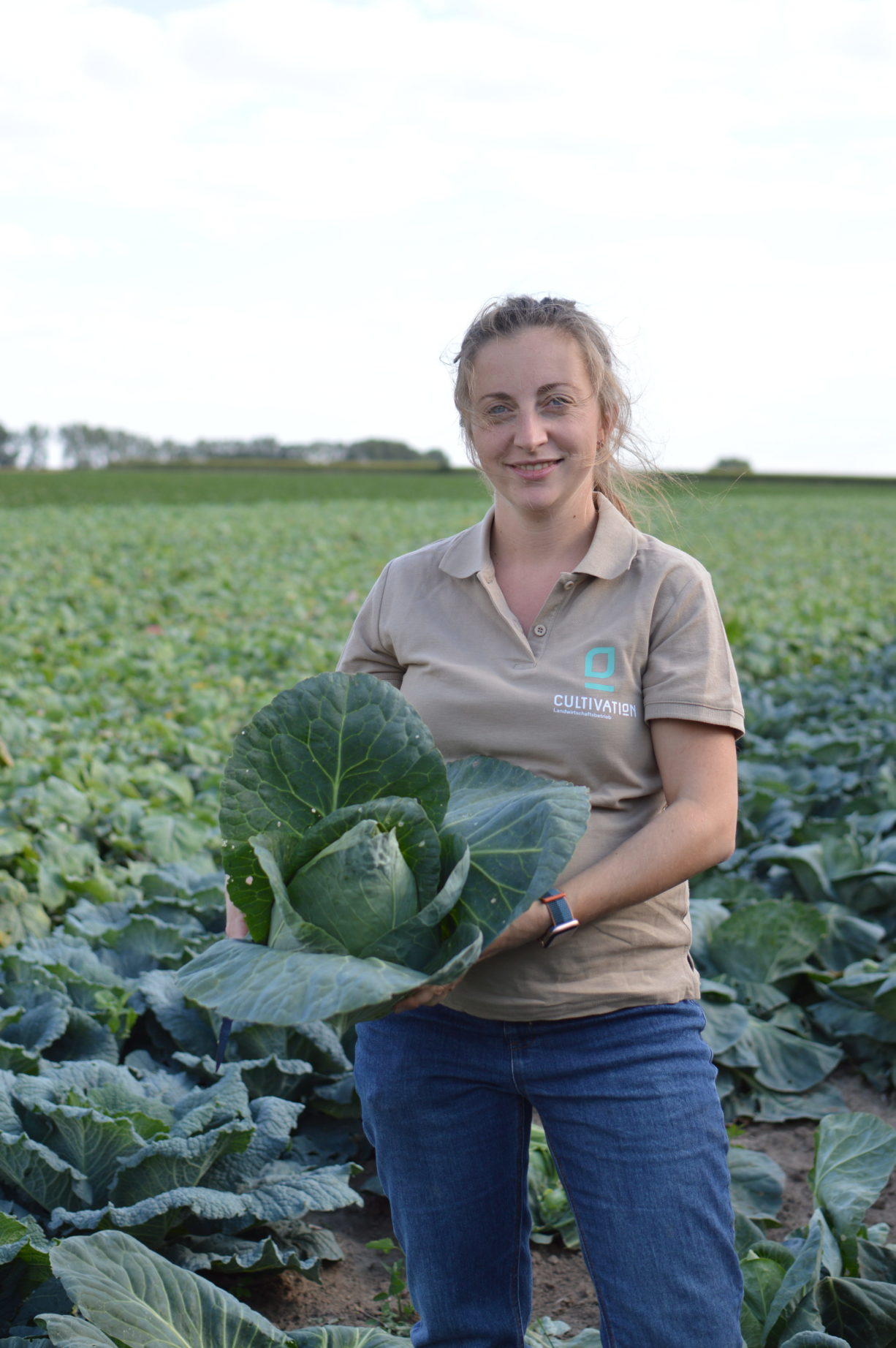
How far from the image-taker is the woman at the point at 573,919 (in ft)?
5.47

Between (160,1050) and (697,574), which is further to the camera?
(160,1050)

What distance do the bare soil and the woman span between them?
603mm

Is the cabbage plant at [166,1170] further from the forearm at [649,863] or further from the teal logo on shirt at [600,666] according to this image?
the teal logo on shirt at [600,666]

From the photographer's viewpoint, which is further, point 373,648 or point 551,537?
point 373,648

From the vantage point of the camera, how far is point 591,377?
1.89 meters

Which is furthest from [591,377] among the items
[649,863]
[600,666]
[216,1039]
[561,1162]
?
[216,1039]

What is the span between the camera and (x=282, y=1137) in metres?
2.45

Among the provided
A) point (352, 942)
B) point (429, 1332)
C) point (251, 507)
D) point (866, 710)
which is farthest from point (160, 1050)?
point (251, 507)

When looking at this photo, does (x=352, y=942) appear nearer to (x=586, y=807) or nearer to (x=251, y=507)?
(x=586, y=807)

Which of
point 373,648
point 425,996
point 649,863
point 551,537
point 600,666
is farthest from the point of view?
point 373,648

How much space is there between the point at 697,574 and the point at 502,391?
1.49ft

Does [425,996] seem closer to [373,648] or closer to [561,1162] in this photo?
[561,1162]

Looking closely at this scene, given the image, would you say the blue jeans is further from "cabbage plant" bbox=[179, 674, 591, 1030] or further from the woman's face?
the woman's face

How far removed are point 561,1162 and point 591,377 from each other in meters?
1.32
